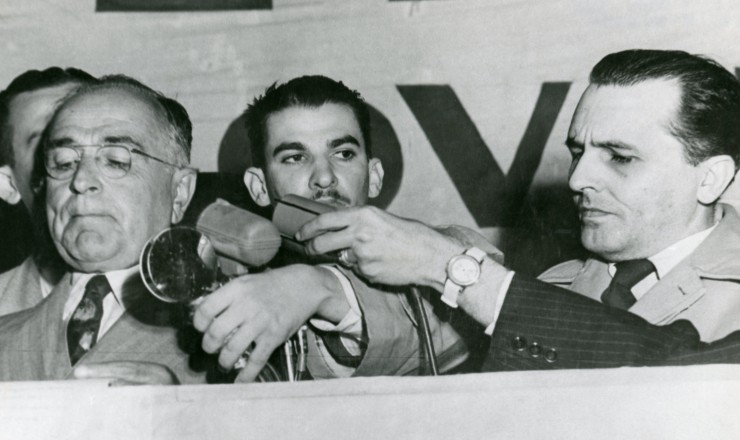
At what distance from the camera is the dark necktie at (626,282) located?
56.2 inches

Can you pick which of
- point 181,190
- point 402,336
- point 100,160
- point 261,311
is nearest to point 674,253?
point 402,336

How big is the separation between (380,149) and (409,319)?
44 centimetres

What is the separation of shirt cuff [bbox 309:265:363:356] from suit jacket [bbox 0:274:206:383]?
21cm

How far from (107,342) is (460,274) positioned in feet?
1.91

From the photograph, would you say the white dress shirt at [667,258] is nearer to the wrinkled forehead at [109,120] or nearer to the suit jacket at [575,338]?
the suit jacket at [575,338]

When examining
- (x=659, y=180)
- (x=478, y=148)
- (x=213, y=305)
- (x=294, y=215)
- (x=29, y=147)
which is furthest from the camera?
(x=478, y=148)

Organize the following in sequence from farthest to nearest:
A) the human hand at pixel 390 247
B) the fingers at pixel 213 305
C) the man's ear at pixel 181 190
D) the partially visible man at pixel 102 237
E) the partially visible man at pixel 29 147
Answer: the partially visible man at pixel 29 147 < the man's ear at pixel 181 190 < the partially visible man at pixel 102 237 < the human hand at pixel 390 247 < the fingers at pixel 213 305

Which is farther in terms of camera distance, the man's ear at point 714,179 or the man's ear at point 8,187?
the man's ear at point 8,187

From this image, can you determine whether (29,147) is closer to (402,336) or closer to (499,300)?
(402,336)

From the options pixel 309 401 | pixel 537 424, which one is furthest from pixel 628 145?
pixel 309 401

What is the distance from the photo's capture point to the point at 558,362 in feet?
4.30

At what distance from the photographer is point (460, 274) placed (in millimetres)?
1342

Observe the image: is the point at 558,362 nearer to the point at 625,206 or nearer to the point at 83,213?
the point at 625,206

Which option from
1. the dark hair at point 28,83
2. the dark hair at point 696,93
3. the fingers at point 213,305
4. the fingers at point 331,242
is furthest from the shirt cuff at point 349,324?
the dark hair at point 28,83
